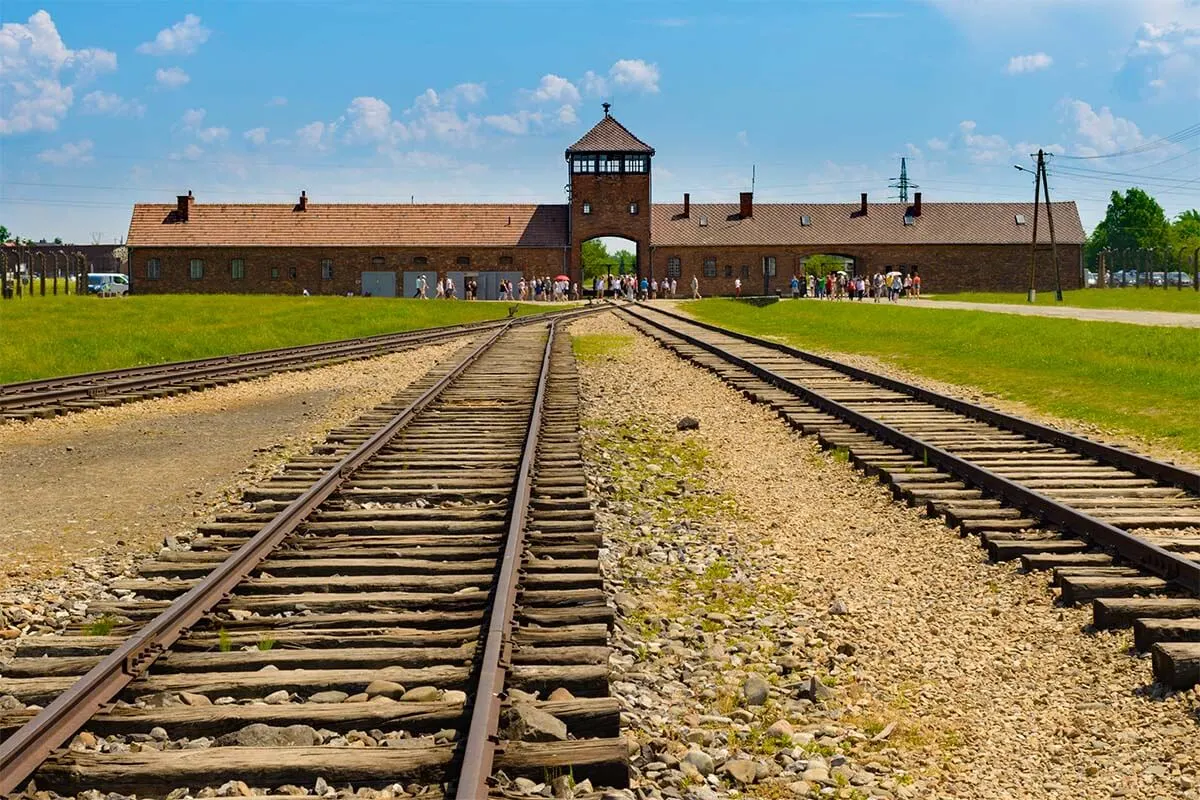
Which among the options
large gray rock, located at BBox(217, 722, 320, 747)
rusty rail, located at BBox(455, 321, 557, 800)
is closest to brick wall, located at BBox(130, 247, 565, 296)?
rusty rail, located at BBox(455, 321, 557, 800)

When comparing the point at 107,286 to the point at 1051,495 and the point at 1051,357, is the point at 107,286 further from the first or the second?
the point at 1051,495

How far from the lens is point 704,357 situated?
933 inches

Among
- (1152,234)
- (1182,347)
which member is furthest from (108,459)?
(1152,234)

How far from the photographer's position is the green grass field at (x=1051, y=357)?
1487 cm

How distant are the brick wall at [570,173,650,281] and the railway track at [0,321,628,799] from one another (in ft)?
231

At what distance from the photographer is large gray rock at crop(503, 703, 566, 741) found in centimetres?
436

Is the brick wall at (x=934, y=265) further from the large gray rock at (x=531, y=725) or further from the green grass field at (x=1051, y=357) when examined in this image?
the large gray rock at (x=531, y=725)

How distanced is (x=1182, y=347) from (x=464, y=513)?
57.6 feet

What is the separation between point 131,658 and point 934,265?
84777mm

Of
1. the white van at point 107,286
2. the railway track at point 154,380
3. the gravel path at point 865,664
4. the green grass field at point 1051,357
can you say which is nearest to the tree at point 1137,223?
the white van at point 107,286

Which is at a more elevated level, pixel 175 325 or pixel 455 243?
pixel 455 243

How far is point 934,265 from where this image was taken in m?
85.7

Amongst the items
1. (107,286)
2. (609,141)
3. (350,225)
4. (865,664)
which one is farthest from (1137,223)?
(865,664)

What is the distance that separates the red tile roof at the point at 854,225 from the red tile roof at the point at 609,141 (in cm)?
638
